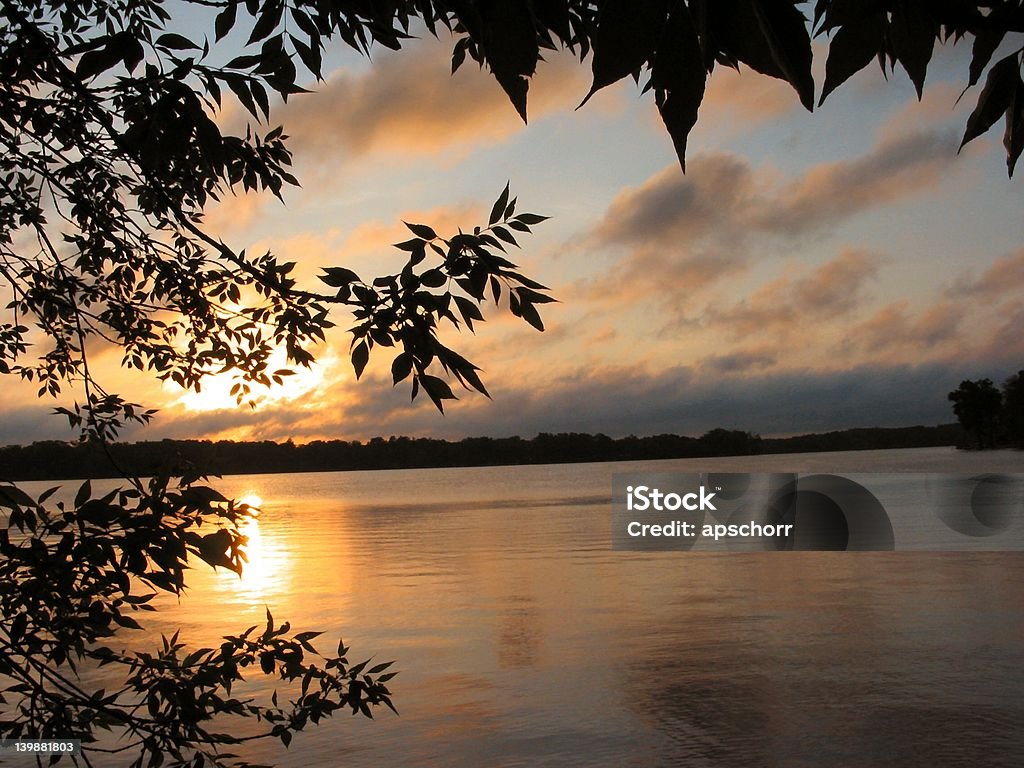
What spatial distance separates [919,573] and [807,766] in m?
16.0

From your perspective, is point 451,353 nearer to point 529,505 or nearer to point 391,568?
point 391,568

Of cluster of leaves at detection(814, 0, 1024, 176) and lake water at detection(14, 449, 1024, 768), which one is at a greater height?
cluster of leaves at detection(814, 0, 1024, 176)

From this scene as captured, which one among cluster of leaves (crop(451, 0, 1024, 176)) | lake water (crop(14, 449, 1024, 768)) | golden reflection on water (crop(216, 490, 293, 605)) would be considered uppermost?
Answer: cluster of leaves (crop(451, 0, 1024, 176))

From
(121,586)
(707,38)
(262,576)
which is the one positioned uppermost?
(707,38)

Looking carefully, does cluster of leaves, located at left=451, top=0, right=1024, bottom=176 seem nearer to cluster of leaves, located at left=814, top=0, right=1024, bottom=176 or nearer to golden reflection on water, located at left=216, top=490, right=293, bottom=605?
cluster of leaves, located at left=814, top=0, right=1024, bottom=176

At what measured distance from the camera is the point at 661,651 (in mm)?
15883

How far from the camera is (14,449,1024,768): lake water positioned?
36.4 ft

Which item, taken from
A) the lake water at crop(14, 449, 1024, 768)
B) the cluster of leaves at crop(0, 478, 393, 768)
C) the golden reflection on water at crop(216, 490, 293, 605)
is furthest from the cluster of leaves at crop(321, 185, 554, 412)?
the golden reflection on water at crop(216, 490, 293, 605)

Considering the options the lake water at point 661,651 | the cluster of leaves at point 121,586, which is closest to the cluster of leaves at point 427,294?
the cluster of leaves at point 121,586

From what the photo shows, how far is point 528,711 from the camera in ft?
41.4

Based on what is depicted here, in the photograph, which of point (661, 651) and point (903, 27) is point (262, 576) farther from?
point (903, 27)

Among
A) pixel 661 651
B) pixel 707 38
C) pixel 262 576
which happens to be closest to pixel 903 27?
pixel 707 38

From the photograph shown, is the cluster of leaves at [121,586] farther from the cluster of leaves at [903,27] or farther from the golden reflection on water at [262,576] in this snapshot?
the golden reflection on water at [262,576]

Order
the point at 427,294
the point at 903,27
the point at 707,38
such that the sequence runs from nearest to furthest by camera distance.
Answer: the point at 707,38
the point at 903,27
the point at 427,294
